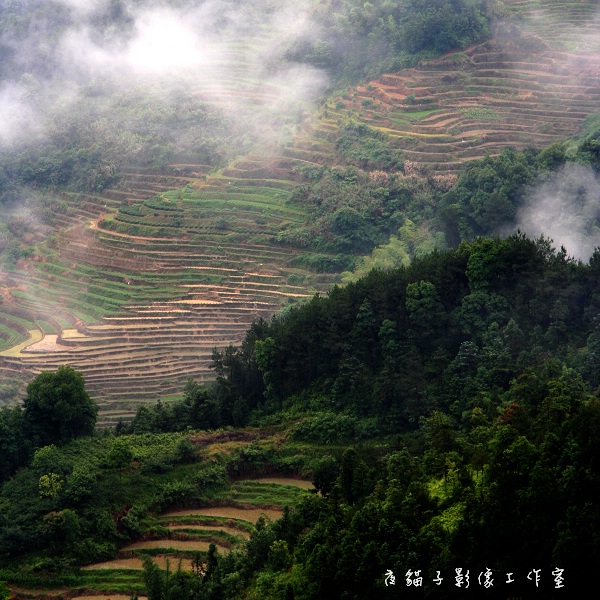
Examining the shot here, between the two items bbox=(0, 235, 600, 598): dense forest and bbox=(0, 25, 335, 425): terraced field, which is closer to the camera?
bbox=(0, 235, 600, 598): dense forest

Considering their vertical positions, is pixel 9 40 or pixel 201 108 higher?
pixel 9 40

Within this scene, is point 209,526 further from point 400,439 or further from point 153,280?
point 153,280

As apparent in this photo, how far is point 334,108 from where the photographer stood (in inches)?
1909

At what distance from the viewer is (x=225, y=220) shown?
43594mm

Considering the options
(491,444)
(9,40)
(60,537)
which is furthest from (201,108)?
(491,444)

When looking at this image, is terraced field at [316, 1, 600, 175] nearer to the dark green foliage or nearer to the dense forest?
the dense forest

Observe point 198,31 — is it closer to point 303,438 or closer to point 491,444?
point 303,438

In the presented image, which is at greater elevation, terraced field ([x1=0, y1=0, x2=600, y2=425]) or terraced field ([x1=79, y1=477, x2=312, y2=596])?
terraced field ([x1=0, y1=0, x2=600, y2=425])

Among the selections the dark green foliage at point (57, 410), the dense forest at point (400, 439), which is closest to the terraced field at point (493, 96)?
the dense forest at point (400, 439)

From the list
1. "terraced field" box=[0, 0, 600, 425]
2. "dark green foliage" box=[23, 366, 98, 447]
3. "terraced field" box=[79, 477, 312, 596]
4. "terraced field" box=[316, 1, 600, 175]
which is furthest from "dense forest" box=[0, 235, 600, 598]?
"terraced field" box=[316, 1, 600, 175]

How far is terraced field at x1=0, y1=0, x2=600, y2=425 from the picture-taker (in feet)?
126

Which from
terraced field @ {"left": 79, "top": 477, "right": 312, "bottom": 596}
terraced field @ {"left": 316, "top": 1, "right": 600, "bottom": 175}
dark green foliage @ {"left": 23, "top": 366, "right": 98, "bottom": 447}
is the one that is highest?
terraced field @ {"left": 316, "top": 1, "right": 600, "bottom": 175}

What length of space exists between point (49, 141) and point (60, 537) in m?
31.2

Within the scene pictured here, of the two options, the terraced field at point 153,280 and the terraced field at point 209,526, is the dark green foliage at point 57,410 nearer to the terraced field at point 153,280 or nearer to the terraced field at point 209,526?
the terraced field at point 209,526
